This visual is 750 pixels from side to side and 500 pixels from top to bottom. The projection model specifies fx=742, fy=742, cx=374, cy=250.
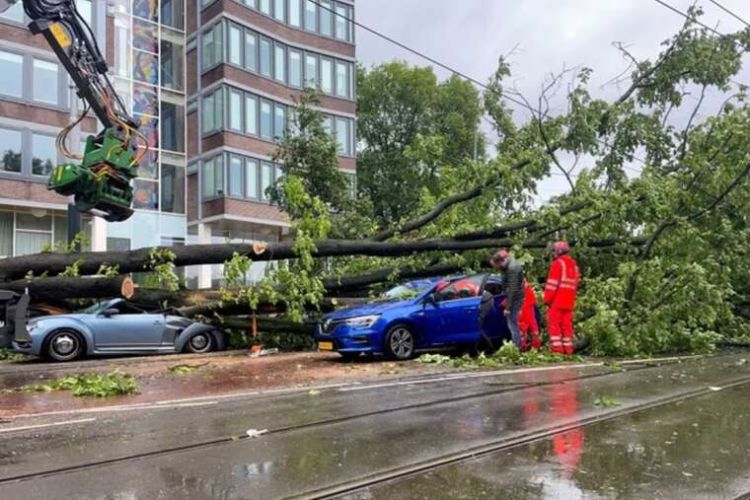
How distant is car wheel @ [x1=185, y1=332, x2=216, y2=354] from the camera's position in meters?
14.6

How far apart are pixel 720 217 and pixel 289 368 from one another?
832cm

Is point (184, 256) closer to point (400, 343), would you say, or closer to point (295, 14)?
point (400, 343)

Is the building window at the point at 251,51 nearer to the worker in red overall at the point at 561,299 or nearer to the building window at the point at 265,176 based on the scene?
the building window at the point at 265,176

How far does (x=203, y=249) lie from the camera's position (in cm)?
1344

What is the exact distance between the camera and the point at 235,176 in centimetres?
3212

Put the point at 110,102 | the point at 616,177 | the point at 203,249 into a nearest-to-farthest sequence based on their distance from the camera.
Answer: the point at 110,102
the point at 203,249
the point at 616,177

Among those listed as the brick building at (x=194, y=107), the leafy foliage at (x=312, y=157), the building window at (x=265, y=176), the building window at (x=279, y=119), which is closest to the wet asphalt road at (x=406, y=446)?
the leafy foliage at (x=312, y=157)

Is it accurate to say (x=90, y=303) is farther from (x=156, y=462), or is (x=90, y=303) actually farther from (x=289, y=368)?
(x=156, y=462)

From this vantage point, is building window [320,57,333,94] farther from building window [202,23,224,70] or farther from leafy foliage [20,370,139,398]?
leafy foliage [20,370,139,398]

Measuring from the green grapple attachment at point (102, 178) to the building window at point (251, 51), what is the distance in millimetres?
22459

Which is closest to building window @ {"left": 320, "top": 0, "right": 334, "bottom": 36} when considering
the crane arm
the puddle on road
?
the crane arm

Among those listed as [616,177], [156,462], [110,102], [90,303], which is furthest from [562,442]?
[90,303]

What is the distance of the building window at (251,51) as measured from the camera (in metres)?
32.9

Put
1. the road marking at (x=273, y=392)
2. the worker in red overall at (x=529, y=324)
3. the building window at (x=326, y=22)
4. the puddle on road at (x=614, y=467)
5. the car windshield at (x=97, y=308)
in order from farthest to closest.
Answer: the building window at (x=326, y=22), the car windshield at (x=97, y=308), the worker in red overall at (x=529, y=324), the road marking at (x=273, y=392), the puddle on road at (x=614, y=467)
